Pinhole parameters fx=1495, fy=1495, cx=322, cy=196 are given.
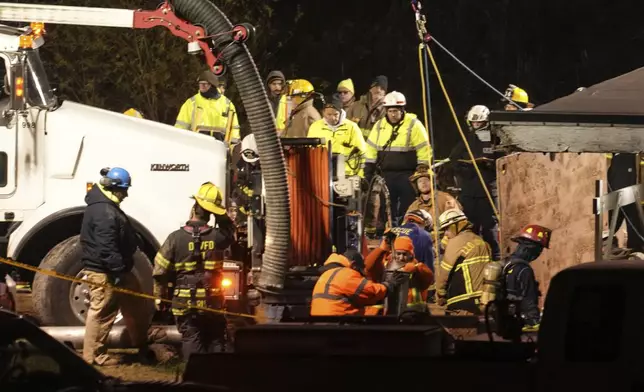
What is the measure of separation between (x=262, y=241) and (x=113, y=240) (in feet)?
6.54

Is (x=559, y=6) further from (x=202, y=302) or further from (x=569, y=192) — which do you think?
(x=202, y=302)

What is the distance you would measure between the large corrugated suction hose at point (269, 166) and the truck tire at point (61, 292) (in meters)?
1.30

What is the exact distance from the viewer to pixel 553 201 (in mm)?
14844

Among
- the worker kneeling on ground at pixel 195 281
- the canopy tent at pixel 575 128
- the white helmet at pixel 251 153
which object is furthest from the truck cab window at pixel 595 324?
the white helmet at pixel 251 153

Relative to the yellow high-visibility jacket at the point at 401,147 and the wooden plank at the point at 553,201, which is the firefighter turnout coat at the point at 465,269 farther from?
the yellow high-visibility jacket at the point at 401,147

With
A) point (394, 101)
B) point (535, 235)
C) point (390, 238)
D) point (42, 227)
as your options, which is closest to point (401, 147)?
point (394, 101)

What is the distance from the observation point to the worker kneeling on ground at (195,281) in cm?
1334

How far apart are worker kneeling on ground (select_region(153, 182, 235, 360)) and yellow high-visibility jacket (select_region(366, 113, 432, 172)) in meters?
5.29

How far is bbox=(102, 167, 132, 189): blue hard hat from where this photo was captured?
13.8 metres

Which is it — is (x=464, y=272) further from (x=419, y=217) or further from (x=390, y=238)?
(x=419, y=217)

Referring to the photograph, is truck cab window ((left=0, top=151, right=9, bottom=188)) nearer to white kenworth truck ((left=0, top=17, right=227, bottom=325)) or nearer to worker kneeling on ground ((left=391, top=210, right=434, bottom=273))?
white kenworth truck ((left=0, top=17, right=227, bottom=325))

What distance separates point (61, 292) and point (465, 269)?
12.5 feet

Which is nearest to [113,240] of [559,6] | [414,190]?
[414,190]

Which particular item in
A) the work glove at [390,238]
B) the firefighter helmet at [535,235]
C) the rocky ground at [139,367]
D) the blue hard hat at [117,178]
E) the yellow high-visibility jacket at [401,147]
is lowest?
the rocky ground at [139,367]
